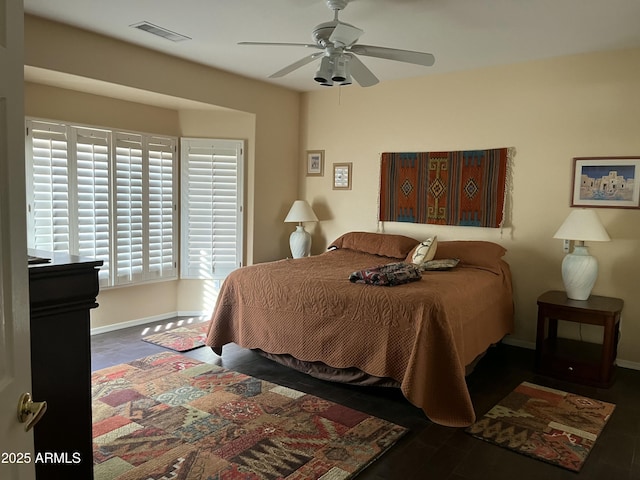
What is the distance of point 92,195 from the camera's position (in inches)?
177

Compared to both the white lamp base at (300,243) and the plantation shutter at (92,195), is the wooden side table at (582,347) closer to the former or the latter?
the white lamp base at (300,243)

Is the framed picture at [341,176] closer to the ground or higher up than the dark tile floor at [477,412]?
higher up

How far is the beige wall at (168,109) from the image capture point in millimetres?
3818

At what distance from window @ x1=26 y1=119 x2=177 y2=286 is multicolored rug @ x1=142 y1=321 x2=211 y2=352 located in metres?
0.66

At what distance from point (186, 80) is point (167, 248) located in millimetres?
1777

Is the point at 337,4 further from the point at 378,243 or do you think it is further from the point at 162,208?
the point at 162,208

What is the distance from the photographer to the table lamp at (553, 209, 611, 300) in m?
3.75

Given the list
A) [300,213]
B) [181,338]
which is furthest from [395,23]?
[181,338]

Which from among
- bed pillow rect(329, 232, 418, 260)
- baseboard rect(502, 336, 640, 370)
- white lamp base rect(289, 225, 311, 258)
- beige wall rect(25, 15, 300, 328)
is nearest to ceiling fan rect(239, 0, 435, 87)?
beige wall rect(25, 15, 300, 328)

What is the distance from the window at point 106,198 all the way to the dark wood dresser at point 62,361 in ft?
9.41

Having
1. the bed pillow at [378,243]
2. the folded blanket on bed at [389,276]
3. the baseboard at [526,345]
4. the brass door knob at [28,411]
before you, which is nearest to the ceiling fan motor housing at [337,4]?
Answer: the folded blanket on bed at [389,276]

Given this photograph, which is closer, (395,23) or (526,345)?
(395,23)

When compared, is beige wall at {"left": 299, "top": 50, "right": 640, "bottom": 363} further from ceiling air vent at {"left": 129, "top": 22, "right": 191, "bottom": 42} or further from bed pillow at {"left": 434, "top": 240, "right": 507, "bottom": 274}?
ceiling air vent at {"left": 129, "top": 22, "right": 191, "bottom": 42}

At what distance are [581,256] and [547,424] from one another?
1554 millimetres
